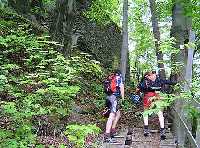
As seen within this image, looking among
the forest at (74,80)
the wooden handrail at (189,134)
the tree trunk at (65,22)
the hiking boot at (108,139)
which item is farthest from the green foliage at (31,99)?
the wooden handrail at (189,134)

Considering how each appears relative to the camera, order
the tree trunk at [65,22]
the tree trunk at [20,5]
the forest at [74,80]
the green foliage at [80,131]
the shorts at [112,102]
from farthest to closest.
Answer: the tree trunk at [20,5] < the tree trunk at [65,22] < the shorts at [112,102] < the forest at [74,80] < the green foliage at [80,131]

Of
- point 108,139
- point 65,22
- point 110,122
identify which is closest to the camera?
point 108,139

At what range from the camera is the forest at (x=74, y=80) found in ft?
23.2

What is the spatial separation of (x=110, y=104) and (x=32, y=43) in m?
2.57

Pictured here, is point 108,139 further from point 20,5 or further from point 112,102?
point 20,5

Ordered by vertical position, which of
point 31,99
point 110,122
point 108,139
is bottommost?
point 108,139

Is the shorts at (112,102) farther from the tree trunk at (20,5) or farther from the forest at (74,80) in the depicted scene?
the tree trunk at (20,5)

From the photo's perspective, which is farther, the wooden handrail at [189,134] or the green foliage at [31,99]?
the green foliage at [31,99]

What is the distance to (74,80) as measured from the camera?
1305cm

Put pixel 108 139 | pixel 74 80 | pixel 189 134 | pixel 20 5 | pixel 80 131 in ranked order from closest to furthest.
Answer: pixel 80 131
pixel 189 134
pixel 108 139
pixel 74 80
pixel 20 5

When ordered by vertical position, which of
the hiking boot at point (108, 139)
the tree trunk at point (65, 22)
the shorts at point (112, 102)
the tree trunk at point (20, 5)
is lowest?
the hiking boot at point (108, 139)

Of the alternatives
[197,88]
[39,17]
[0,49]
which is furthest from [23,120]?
[39,17]

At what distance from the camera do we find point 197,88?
6.59m

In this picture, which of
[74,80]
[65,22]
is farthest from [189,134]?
[74,80]
